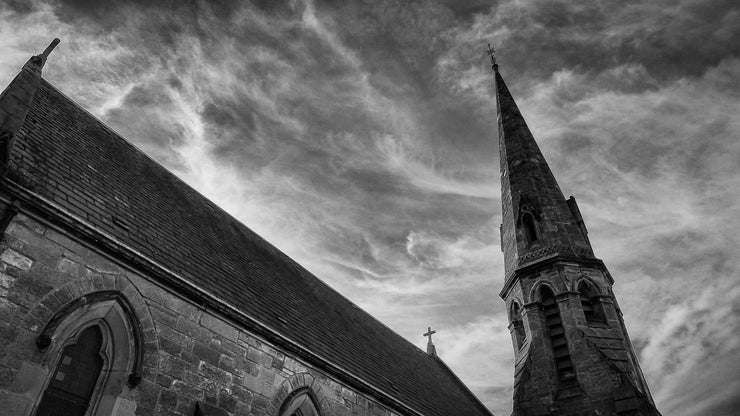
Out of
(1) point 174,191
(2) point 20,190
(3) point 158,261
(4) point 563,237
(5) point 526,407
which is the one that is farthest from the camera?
(4) point 563,237

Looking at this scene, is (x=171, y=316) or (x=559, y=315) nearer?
(x=171, y=316)

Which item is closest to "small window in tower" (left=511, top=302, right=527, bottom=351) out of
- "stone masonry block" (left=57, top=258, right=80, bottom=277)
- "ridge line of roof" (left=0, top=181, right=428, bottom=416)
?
"ridge line of roof" (left=0, top=181, right=428, bottom=416)

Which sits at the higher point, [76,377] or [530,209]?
[530,209]

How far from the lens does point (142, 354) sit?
605 centimetres

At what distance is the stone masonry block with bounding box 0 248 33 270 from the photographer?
17.1 ft

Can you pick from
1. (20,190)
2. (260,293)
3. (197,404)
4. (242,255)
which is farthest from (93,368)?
(242,255)

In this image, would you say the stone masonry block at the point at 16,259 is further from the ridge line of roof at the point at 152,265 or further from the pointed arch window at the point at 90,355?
the pointed arch window at the point at 90,355

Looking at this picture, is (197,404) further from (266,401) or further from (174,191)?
(174,191)

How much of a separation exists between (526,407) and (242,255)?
9.65 m

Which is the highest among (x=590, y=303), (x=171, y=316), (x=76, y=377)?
(x=590, y=303)

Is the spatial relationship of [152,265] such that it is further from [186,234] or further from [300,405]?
[300,405]

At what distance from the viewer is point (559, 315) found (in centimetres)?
1518

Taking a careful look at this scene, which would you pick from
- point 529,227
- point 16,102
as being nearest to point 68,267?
point 16,102

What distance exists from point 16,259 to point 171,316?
203cm
